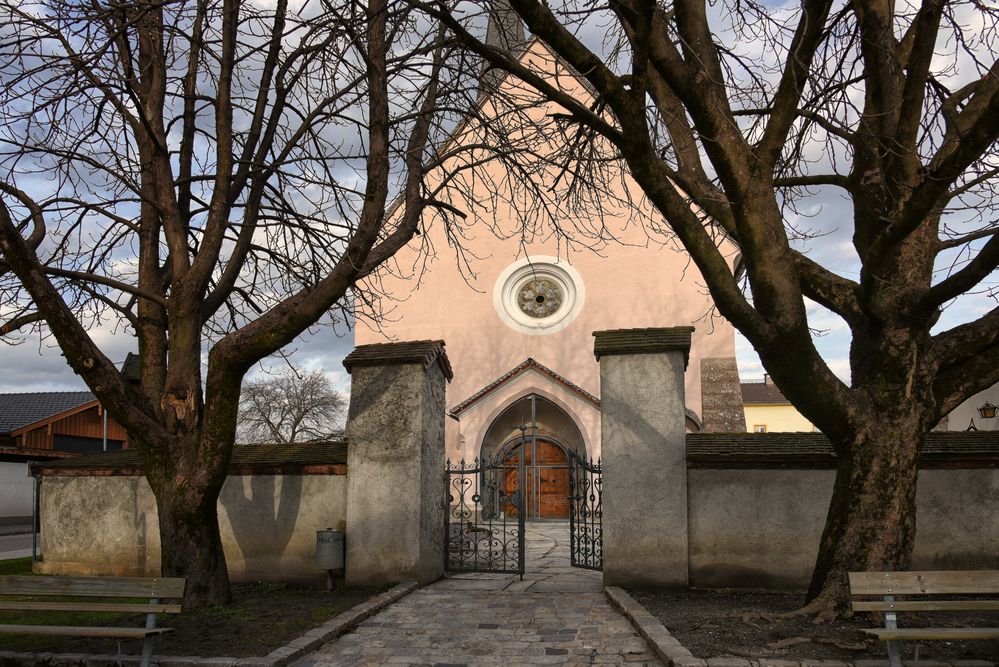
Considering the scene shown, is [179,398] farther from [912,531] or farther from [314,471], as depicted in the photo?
[912,531]

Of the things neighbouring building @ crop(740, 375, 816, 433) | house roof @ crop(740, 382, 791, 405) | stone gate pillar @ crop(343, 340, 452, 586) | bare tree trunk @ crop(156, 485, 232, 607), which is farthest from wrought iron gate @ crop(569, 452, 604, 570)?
neighbouring building @ crop(740, 375, 816, 433)

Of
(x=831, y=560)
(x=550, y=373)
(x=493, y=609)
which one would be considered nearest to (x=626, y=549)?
(x=493, y=609)

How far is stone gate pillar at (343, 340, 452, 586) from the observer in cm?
987

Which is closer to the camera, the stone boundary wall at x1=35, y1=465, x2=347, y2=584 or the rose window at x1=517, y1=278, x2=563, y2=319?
the stone boundary wall at x1=35, y1=465, x2=347, y2=584

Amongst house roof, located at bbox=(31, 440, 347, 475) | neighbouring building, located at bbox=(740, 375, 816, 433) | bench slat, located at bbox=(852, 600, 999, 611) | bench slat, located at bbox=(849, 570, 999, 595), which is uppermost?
neighbouring building, located at bbox=(740, 375, 816, 433)

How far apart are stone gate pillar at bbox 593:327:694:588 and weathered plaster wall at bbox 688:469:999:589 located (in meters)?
0.24

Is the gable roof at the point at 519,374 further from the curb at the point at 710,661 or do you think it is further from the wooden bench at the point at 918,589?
the wooden bench at the point at 918,589

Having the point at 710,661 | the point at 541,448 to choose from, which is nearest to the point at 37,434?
the point at 541,448

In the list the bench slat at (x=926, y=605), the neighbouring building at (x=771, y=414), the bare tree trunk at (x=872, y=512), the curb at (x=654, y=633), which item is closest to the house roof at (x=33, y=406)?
Answer: the curb at (x=654, y=633)

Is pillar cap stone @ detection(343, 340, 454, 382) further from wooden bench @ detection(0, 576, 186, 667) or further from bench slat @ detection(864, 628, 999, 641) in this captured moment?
bench slat @ detection(864, 628, 999, 641)

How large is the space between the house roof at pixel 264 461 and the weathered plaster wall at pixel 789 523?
462 cm

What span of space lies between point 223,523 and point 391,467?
8.27 feet

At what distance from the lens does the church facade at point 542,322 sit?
21.5 metres

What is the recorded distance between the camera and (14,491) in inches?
1243
